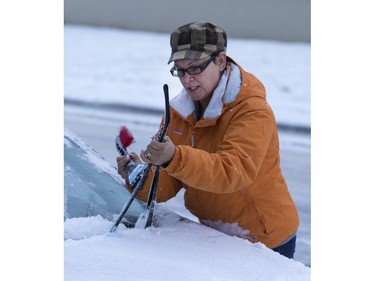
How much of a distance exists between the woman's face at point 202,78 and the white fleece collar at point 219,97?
0.07ft

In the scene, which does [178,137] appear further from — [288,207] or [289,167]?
[289,167]

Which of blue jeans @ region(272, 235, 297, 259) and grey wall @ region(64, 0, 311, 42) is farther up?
grey wall @ region(64, 0, 311, 42)

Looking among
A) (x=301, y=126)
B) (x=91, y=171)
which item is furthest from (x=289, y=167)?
(x=91, y=171)

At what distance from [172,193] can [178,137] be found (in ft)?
0.73

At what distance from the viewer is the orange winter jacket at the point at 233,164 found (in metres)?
1.96

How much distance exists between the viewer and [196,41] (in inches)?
82.3

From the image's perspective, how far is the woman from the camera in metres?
1.95

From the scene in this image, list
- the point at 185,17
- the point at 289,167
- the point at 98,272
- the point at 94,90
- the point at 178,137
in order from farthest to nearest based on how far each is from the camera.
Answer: the point at 94,90 → the point at 185,17 → the point at 289,167 → the point at 178,137 → the point at 98,272

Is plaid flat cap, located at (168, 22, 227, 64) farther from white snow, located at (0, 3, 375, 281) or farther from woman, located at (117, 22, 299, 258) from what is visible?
white snow, located at (0, 3, 375, 281)

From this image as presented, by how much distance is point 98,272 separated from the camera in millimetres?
1772

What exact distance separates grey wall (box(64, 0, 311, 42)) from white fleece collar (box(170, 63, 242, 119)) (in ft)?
18.0

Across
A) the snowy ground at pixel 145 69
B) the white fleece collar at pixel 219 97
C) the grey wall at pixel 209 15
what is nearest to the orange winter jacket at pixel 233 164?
the white fleece collar at pixel 219 97

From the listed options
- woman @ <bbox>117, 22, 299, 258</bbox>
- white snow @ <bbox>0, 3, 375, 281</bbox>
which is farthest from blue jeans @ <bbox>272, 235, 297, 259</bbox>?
white snow @ <bbox>0, 3, 375, 281</bbox>
